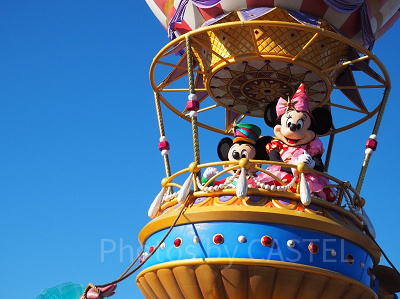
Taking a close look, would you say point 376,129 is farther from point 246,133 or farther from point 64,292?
point 64,292

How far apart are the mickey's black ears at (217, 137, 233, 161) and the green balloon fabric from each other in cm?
357

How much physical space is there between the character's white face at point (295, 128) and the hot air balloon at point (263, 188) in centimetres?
84

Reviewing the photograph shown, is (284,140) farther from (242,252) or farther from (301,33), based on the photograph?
(242,252)

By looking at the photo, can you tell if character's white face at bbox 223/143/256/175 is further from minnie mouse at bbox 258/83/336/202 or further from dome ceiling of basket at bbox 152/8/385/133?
dome ceiling of basket at bbox 152/8/385/133

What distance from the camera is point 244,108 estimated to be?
53.4 feet

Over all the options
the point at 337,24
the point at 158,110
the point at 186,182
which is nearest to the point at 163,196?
the point at 186,182

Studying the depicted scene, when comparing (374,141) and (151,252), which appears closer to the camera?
(151,252)

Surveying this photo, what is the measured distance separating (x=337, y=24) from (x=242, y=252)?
14.9 feet

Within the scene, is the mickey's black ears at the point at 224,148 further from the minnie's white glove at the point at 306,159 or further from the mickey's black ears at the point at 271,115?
the minnie's white glove at the point at 306,159

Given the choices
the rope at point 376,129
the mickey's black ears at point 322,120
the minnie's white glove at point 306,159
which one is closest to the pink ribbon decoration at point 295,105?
the mickey's black ears at point 322,120

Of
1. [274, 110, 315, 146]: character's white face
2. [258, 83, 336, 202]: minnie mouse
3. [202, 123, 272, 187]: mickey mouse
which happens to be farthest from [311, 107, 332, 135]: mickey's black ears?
[202, 123, 272, 187]: mickey mouse

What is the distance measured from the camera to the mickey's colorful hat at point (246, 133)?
14.9 m

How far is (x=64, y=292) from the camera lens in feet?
43.7

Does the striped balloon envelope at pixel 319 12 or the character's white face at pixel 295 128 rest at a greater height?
the striped balloon envelope at pixel 319 12
